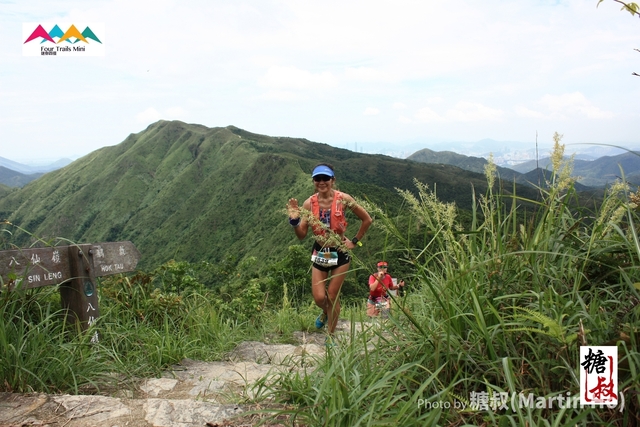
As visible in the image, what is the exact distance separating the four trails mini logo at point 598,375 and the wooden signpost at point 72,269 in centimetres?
321

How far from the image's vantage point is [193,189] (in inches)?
4112

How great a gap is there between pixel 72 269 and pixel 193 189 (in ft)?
343

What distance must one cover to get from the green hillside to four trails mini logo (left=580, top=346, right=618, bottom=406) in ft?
132

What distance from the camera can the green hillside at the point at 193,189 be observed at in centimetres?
6925

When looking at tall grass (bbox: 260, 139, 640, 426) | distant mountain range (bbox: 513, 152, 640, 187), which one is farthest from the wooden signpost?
distant mountain range (bbox: 513, 152, 640, 187)

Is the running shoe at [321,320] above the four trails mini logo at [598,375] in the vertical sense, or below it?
below

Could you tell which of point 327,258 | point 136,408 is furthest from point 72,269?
point 327,258

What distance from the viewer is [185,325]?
4078 millimetres

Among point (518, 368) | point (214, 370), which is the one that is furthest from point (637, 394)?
point (214, 370)

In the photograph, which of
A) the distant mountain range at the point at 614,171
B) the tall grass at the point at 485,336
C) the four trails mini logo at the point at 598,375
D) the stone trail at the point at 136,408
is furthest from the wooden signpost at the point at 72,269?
the distant mountain range at the point at 614,171

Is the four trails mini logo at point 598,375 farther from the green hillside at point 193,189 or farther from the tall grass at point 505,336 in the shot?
the green hillside at point 193,189

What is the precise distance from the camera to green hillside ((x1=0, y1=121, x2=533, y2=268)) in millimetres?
69250

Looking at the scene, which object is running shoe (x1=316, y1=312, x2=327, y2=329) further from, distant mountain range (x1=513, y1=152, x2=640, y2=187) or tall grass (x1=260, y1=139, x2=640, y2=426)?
distant mountain range (x1=513, y1=152, x2=640, y2=187)

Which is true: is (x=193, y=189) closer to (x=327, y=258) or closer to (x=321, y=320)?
(x=321, y=320)
